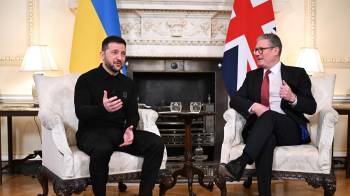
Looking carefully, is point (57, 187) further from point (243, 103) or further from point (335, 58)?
point (335, 58)

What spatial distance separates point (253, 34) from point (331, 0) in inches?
44.8

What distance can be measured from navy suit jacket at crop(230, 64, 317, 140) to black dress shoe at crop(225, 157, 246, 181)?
31 centimetres

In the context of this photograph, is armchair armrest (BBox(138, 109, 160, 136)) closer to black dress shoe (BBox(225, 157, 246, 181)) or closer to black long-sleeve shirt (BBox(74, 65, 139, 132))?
black long-sleeve shirt (BBox(74, 65, 139, 132))

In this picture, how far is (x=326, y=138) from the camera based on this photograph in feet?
9.53

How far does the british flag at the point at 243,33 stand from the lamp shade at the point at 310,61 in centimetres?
41

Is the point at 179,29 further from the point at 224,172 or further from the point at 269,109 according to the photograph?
the point at 224,172

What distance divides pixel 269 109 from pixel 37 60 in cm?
214

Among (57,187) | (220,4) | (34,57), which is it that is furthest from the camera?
(220,4)

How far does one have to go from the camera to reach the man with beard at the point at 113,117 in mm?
2760

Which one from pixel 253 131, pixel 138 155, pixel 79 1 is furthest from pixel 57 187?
pixel 79 1

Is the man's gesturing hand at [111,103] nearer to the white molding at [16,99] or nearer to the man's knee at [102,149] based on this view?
the man's knee at [102,149]

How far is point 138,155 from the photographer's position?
9.45ft

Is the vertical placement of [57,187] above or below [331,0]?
below

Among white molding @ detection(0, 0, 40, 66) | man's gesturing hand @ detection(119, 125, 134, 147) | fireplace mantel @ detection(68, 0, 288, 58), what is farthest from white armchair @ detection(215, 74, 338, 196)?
white molding @ detection(0, 0, 40, 66)
